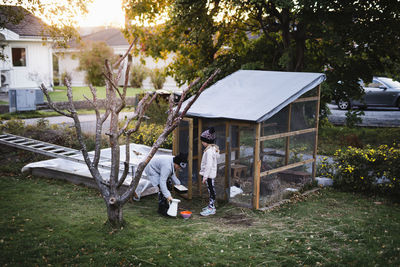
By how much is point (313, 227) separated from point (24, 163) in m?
8.48

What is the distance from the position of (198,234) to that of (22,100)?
1464 centimetres

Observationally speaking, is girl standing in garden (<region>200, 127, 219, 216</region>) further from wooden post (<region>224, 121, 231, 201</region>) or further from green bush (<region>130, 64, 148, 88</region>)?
green bush (<region>130, 64, 148, 88</region>)

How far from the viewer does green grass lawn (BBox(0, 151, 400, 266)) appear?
596 centimetres

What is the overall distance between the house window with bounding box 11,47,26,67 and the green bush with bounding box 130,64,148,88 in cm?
848

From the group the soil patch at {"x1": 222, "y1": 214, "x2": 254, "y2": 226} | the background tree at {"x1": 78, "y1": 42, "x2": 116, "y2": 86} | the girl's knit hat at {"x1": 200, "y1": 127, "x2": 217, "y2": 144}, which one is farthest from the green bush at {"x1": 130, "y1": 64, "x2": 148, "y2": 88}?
the soil patch at {"x1": 222, "y1": 214, "x2": 254, "y2": 226}

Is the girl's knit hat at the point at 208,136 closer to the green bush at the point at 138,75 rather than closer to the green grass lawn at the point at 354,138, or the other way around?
the green grass lawn at the point at 354,138

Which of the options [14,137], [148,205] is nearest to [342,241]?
[148,205]

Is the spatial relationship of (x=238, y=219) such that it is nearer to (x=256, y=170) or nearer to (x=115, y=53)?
(x=256, y=170)

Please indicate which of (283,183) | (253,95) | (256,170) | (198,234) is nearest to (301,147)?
(283,183)

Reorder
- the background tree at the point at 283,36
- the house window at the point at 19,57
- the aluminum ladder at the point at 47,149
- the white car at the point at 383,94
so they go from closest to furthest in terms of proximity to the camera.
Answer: the aluminum ladder at the point at 47,149 < the background tree at the point at 283,36 < the white car at the point at 383,94 < the house window at the point at 19,57

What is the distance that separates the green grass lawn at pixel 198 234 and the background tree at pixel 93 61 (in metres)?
22.5

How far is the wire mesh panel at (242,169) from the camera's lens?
345 inches

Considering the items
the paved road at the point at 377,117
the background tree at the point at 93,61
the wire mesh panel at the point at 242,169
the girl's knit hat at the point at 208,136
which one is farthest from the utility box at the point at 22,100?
the paved road at the point at 377,117

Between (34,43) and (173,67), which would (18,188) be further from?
(34,43)
